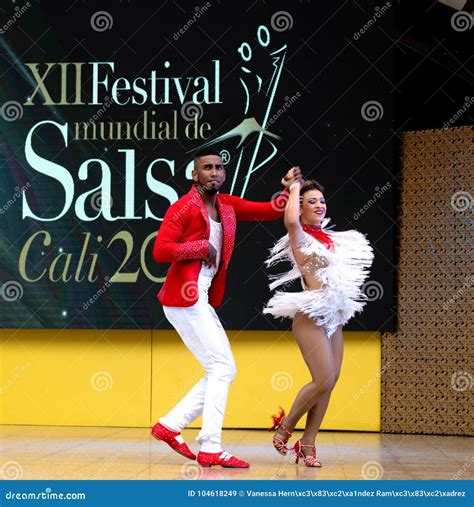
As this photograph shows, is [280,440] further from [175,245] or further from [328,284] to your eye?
[175,245]

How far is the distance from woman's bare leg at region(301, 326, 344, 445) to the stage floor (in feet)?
0.57

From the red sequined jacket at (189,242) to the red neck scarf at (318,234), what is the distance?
164 millimetres

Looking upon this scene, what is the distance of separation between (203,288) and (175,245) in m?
0.30

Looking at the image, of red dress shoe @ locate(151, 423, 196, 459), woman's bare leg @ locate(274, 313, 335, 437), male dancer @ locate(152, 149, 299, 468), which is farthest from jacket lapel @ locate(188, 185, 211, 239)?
red dress shoe @ locate(151, 423, 196, 459)

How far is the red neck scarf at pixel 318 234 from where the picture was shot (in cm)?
525

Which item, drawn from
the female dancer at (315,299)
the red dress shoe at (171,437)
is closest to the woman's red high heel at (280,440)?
the female dancer at (315,299)

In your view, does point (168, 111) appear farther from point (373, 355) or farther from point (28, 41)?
point (373, 355)

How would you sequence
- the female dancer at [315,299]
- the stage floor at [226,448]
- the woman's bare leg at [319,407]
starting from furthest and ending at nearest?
the woman's bare leg at [319,407] → the female dancer at [315,299] → the stage floor at [226,448]

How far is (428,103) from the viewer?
28.0ft

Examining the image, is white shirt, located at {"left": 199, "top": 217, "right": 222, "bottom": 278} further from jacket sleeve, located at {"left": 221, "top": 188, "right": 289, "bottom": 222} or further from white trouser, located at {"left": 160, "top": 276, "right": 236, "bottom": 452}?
jacket sleeve, located at {"left": 221, "top": 188, "right": 289, "bottom": 222}

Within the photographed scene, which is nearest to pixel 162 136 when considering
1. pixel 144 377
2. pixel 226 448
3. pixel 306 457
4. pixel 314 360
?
pixel 144 377

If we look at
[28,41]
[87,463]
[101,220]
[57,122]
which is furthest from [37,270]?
[87,463]

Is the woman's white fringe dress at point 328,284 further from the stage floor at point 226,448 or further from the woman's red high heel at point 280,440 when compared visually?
the stage floor at point 226,448
